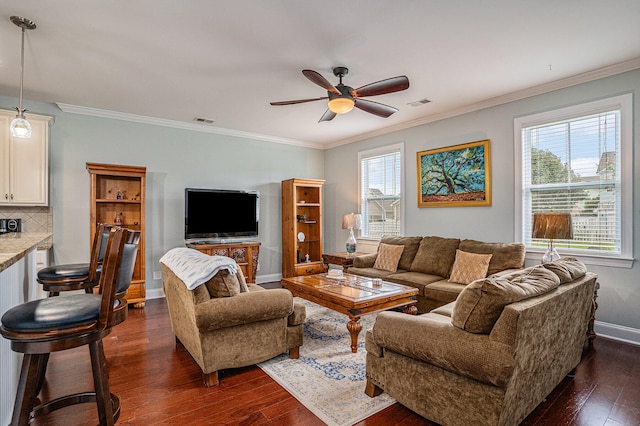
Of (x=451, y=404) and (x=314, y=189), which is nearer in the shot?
(x=451, y=404)

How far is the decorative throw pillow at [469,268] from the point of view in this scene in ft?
12.6

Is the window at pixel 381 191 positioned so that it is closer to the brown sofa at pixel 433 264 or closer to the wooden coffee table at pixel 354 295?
the brown sofa at pixel 433 264

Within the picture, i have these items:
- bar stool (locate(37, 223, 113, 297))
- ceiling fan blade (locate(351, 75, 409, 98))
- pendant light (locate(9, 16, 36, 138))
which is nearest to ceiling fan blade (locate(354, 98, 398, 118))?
ceiling fan blade (locate(351, 75, 409, 98))

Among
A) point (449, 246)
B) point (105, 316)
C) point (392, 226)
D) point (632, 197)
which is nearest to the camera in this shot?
point (105, 316)

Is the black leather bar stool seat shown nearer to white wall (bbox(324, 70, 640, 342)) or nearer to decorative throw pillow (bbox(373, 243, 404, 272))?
decorative throw pillow (bbox(373, 243, 404, 272))

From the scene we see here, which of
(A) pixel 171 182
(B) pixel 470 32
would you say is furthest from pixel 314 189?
(B) pixel 470 32

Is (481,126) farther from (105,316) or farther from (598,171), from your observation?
(105,316)

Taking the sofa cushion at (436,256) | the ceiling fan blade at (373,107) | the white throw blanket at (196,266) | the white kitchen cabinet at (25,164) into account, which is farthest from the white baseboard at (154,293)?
the ceiling fan blade at (373,107)

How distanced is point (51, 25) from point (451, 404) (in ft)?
12.5

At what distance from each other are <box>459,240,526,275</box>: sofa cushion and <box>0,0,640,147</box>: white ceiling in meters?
1.83

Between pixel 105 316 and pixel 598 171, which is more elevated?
pixel 598 171

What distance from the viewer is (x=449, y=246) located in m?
4.42

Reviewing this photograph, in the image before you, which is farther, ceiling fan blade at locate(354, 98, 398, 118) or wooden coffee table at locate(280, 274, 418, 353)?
ceiling fan blade at locate(354, 98, 398, 118)

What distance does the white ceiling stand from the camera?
2.43m
